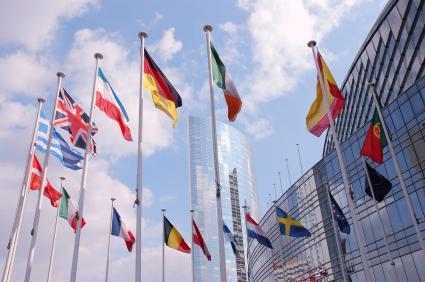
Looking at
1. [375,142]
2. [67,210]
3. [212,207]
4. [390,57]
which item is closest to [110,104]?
[67,210]

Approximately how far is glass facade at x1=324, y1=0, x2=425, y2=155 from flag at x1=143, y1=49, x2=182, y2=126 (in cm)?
2830

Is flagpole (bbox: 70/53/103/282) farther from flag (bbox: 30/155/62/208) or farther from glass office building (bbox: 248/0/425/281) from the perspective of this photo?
glass office building (bbox: 248/0/425/281)

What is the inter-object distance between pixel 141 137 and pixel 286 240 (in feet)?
155

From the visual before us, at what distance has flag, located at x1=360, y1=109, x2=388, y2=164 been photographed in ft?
64.2

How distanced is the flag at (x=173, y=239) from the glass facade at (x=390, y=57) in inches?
1047

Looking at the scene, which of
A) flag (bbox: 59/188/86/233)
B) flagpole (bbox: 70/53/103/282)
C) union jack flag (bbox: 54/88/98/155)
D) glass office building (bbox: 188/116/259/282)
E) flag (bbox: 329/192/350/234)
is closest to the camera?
flagpole (bbox: 70/53/103/282)

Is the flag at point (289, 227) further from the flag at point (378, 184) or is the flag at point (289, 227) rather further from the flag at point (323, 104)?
the flag at point (323, 104)

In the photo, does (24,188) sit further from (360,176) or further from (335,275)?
(335,275)

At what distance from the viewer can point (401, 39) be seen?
40.6m

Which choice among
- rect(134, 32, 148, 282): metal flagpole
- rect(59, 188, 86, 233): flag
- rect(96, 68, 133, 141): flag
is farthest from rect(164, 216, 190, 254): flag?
rect(134, 32, 148, 282): metal flagpole

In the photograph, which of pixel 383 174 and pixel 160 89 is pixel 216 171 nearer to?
pixel 160 89

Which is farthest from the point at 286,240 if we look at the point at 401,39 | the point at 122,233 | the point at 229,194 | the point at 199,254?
the point at 229,194

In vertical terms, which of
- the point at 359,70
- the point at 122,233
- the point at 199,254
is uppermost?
the point at 199,254

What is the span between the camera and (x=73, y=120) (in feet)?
63.4
